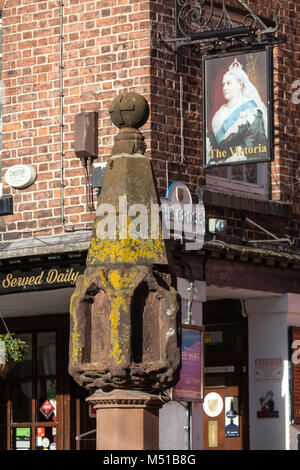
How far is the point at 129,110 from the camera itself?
760 cm

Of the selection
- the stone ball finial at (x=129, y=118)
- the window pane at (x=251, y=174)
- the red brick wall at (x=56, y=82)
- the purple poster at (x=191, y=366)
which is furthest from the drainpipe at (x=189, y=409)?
the stone ball finial at (x=129, y=118)

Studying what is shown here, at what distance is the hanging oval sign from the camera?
16.0m

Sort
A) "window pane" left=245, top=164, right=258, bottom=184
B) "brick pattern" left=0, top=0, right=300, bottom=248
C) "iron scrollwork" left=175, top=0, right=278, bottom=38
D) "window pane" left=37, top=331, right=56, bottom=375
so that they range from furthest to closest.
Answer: "window pane" left=37, top=331, right=56, bottom=375, "window pane" left=245, top=164, right=258, bottom=184, "iron scrollwork" left=175, top=0, right=278, bottom=38, "brick pattern" left=0, top=0, right=300, bottom=248

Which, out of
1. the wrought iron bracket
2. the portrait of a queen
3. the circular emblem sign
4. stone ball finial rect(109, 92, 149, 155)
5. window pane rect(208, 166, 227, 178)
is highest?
the wrought iron bracket

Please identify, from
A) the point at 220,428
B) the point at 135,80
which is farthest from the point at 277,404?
the point at 135,80

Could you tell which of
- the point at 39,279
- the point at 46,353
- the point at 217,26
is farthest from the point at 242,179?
the point at 46,353

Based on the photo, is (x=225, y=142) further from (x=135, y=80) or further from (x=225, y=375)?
(x=225, y=375)

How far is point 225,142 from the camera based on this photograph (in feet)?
50.5

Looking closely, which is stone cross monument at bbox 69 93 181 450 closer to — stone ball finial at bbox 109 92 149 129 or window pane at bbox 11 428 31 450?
stone ball finial at bbox 109 92 149 129

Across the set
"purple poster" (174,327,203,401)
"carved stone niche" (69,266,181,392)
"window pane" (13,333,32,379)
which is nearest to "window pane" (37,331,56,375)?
"window pane" (13,333,32,379)

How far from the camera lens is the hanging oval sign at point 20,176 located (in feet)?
52.5

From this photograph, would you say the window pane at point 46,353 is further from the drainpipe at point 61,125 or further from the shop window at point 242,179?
the shop window at point 242,179

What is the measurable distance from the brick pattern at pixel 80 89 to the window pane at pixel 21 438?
310 cm

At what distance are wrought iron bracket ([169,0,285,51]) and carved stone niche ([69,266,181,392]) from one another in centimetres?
851
